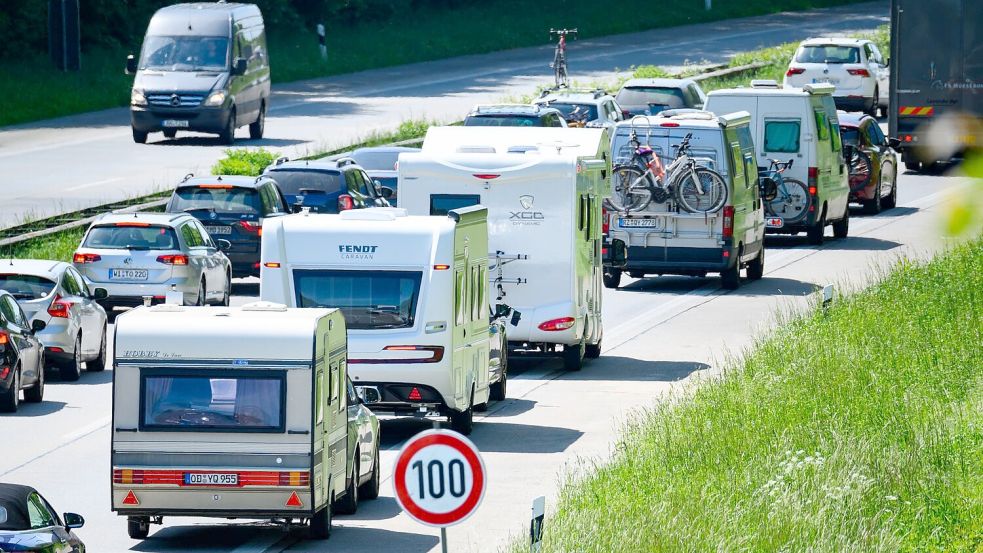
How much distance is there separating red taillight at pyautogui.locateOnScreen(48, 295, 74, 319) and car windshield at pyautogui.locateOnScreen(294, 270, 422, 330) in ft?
16.6

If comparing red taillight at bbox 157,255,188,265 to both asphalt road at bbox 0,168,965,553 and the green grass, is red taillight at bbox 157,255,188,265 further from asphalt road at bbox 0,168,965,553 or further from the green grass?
the green grass

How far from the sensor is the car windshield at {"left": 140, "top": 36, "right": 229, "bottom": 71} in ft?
143

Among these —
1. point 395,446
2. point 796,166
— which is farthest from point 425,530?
point 796,166

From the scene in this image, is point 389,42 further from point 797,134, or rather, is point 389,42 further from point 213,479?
point 213,479

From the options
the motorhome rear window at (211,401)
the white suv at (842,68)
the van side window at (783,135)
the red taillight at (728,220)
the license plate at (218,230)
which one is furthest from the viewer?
the white suv at (842,68)

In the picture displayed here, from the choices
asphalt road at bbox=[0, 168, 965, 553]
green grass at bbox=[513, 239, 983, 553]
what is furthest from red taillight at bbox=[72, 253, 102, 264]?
green grass at bbox=[513, 239, 983, 553]

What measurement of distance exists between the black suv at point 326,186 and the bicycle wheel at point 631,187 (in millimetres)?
4245

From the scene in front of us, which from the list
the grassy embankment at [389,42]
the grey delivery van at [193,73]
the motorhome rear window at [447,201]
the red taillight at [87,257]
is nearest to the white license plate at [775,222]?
the red taillight at [87,257]

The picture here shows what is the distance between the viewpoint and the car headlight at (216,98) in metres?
43.2

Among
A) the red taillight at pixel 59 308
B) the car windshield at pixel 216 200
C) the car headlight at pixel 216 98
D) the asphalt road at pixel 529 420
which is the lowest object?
the asphalt road at pixel 529 420

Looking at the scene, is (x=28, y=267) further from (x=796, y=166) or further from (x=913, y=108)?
(x=913, y=108)

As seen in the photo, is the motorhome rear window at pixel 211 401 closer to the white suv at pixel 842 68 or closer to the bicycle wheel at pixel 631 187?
the bicycle wheel at pixel 631 187

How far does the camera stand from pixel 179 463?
13.5 m

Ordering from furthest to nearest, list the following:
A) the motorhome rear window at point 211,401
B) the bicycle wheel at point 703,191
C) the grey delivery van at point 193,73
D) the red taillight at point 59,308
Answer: the grey delivery van at point 193,73, the bicycle wheel at point 703,191, the red taillight at point 59,308, the motorhome rear window at point 211,401
